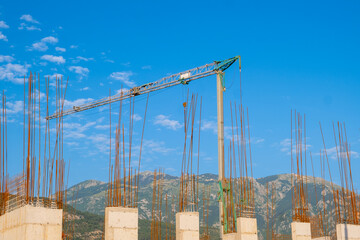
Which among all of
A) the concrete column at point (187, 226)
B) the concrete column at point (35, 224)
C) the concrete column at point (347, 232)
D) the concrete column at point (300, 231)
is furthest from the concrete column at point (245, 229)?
the concrete column at point (35, 224)

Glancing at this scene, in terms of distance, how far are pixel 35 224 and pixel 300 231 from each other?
9191mm

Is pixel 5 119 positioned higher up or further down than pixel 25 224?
higher up

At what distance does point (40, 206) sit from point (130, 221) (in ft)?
7.68

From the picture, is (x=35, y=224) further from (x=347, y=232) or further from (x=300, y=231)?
(x=347, y=232)

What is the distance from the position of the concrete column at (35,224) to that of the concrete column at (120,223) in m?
1.22

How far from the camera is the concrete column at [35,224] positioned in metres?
11.1

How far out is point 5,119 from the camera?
14.5 meters

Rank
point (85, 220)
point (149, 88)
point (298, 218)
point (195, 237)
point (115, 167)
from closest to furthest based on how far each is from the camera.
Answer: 1. point (115, 167)
2. point (195, 237)
3. point (298, 218)
4. point (149, 88)
5. point (85, 220)

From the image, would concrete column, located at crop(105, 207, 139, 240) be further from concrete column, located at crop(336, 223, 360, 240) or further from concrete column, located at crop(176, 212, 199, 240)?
concrete column, located at crop(336, 223, 360, 240)

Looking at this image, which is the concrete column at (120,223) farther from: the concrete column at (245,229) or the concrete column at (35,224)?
the concrete column at (245,229)

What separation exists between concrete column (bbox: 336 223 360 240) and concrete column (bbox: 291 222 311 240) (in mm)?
1036

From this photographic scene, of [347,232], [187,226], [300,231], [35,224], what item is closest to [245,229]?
[187,226]

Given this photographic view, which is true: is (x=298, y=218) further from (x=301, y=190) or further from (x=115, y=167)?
(x=115, y=167)

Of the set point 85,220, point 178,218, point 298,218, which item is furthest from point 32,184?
point 85,220
